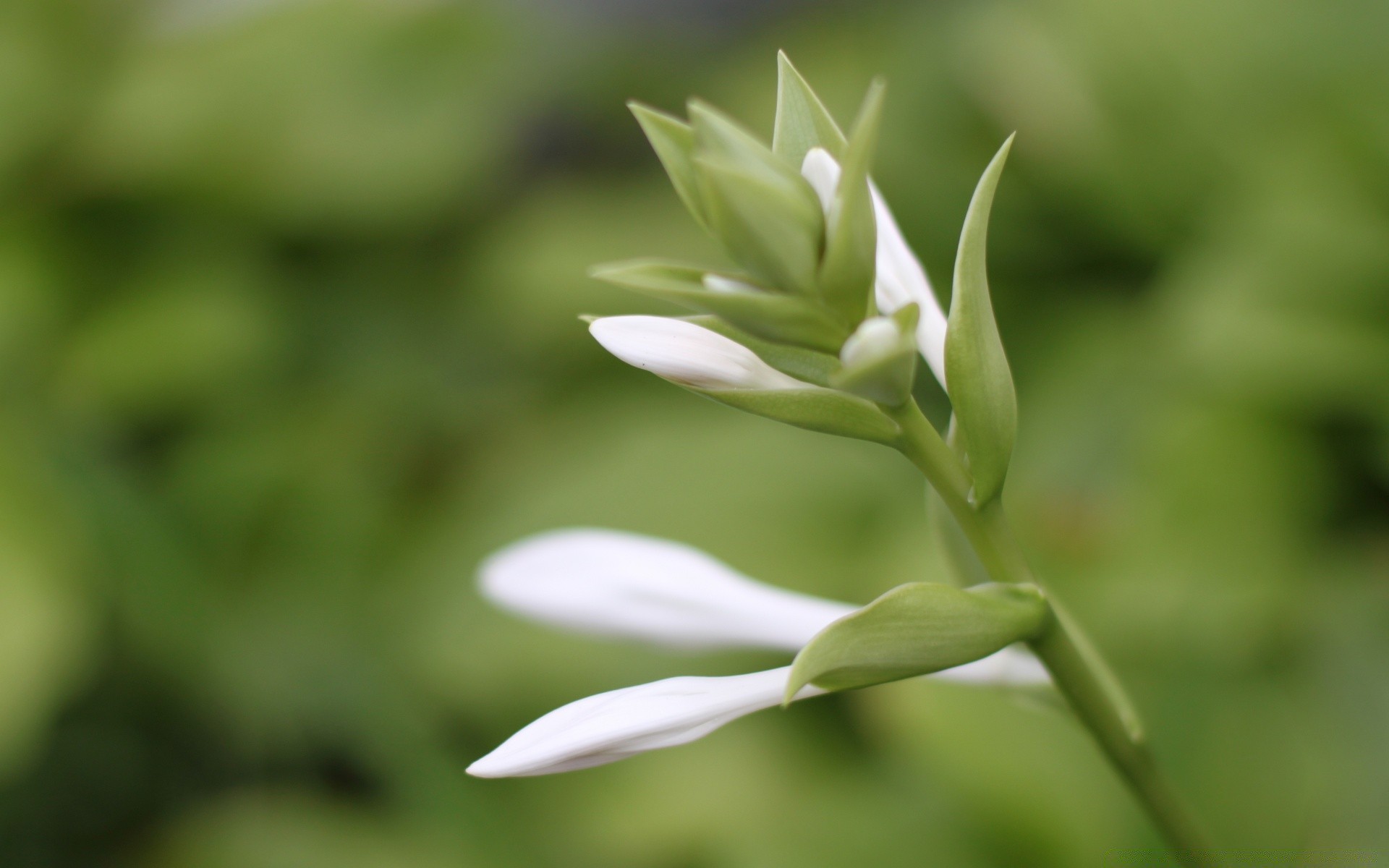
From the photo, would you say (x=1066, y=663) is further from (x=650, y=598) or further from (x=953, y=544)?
(x=650, y=598)

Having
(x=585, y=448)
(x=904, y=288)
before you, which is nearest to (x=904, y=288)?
(x=904, y=288)

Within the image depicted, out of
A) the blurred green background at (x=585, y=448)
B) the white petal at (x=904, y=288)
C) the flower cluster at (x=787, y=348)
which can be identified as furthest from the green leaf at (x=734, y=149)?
the blurred green background at (x=585, y=448)

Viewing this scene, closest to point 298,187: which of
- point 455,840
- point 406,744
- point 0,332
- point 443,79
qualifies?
point 443,79

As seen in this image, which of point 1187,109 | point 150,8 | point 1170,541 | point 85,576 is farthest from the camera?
point 150,8

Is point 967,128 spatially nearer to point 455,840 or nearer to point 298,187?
point 298,187

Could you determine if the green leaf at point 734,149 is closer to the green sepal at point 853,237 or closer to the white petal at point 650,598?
the green sepal at point 853,237

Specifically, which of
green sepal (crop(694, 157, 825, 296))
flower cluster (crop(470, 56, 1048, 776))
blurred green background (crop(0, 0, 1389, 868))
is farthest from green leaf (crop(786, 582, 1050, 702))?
blurred green background (crop(0, 0, 1389, 868))
